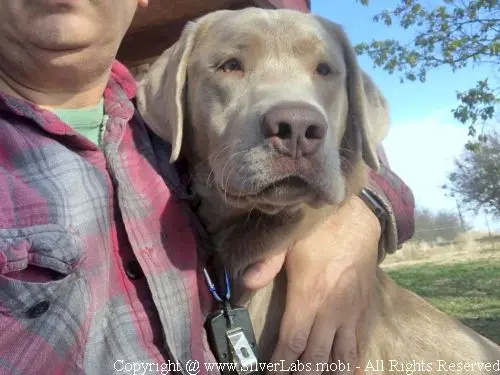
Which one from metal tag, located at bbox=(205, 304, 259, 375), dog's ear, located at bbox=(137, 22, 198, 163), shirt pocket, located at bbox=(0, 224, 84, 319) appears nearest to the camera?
shirt pocket, located at bbox=(0, 224, 84, 319)

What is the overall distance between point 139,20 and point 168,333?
2309mm

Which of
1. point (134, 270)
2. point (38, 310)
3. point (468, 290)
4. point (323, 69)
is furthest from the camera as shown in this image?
point (468, 290)

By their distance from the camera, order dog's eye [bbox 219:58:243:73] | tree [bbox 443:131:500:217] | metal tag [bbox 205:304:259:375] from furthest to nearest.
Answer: tree [bbox 443:131:500:217] → dog's eye [bbox 219:58:243:73] → metal tag [bbox 205:304:259:375]

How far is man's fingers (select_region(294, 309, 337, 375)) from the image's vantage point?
233cm

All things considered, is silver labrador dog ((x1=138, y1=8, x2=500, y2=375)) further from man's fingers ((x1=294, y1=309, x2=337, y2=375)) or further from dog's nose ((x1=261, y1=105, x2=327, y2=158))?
man's fingers ((x1=294, y1=309, x2=337, y2=375))

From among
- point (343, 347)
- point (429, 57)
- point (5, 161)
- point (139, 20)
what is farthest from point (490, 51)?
point (5, 161)

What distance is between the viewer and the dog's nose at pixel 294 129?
211 centimetres

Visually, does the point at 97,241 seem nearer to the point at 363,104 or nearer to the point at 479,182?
the point at 363,104

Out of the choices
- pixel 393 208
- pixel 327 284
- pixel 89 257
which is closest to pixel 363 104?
pixel 393 208

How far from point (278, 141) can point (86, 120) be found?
0.70 metres

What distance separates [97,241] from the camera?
1953mm

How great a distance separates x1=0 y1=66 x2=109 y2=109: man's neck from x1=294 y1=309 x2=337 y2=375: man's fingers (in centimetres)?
118

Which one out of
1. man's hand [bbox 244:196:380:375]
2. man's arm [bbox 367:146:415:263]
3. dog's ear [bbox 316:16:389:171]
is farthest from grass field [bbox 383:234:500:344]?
man's hand [bbox 244:196:380:375]

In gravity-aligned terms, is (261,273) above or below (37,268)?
below
